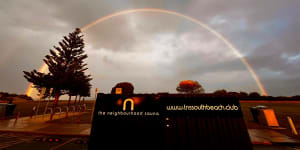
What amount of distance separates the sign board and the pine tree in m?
19.1

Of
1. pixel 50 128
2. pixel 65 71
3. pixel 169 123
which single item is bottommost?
pixel 50 128

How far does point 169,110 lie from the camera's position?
4.52 m

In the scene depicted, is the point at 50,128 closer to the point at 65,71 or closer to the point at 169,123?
the point at 169,123

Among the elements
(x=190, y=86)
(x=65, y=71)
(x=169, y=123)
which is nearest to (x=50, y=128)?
(x=169, y=123)

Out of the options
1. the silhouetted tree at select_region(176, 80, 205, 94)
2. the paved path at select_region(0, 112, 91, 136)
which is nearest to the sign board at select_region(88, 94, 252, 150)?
the paved path at select_region(0, 112, 91, 136)

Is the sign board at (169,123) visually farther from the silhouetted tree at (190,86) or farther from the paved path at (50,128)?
the silhouetted tree at (190,86)

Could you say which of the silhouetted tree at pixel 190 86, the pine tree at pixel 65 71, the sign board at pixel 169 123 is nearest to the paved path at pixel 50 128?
the sign board at pixel 169 123

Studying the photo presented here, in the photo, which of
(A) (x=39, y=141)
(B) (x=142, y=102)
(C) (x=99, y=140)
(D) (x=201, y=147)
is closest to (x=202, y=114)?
(D) (x=201, y=147)

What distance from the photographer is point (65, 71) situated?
20.1 meters

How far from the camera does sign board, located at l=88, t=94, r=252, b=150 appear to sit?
415cm

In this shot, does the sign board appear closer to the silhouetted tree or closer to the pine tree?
the pine tree

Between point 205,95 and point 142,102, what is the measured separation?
280cm

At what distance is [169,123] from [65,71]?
23.1 metres

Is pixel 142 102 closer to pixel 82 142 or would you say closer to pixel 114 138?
pixel 114 138
